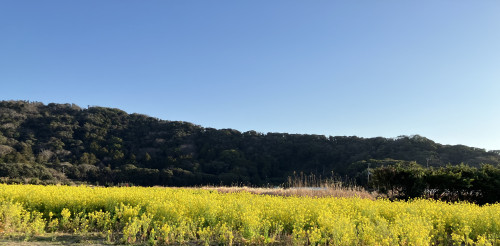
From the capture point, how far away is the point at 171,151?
151 feet

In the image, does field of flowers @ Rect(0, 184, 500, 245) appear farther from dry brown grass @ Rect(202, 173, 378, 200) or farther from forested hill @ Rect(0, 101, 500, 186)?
forested hill @ Rect(0, 101, 500, 186)

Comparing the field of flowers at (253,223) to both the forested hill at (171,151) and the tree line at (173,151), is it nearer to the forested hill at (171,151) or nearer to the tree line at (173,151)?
the tree line at (173,151)

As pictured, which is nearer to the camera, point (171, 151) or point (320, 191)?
point (320, 191)

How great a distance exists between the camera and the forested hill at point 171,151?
37.9 m

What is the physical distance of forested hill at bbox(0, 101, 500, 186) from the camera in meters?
37.9

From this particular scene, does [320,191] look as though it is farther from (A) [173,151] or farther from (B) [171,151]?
(B) [171,151]

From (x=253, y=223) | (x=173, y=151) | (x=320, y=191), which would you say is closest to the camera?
(x=253, y=223)

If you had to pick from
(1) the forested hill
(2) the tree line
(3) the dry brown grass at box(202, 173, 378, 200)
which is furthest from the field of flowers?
(1) the forested hill

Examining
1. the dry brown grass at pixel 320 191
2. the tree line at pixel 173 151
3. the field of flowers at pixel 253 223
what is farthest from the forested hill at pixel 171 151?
the field of flowers at pixel 253 223

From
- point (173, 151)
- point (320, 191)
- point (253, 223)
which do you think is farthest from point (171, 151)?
point (253, 223)

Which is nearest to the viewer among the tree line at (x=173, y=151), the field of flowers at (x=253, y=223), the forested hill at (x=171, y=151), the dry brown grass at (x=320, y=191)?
the field of flowers at (x=253, y=223)

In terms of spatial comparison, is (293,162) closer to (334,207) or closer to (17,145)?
(17,145)

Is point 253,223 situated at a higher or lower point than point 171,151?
lower

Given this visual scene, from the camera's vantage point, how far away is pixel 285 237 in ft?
20.6
